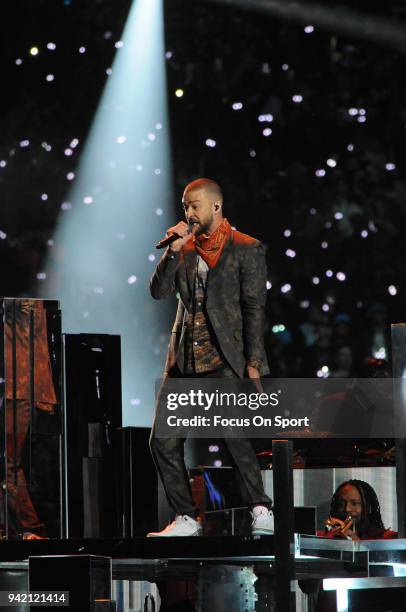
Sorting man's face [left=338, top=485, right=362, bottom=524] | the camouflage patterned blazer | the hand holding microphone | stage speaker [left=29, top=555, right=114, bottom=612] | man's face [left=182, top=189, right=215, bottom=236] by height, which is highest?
man's face [left=182, top=189, right=215, bottom=236]

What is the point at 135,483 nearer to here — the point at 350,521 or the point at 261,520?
the point at 261,520

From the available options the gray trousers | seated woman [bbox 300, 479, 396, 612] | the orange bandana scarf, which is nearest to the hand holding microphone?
the orange bandana scarf

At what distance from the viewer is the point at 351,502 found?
6.29m

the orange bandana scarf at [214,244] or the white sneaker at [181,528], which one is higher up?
the orange bandana scarf at [214,244]

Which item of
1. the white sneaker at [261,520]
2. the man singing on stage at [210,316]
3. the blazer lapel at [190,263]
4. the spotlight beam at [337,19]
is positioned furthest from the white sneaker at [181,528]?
the spotlight beam at [337,19]

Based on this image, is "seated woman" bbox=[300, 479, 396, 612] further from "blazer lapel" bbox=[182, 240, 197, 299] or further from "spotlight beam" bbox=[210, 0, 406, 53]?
"spotlight beam" bbox=[210, 0, 406, 53]

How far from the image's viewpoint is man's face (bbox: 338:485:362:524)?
6.27 m

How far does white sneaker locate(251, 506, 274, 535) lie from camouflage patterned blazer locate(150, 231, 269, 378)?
58 cm

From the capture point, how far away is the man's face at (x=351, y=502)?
20.6 ft

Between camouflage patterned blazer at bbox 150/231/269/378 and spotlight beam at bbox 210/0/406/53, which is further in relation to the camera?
spotlight beam at bbox 210/0/406/53

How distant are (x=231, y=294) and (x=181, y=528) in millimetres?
1035

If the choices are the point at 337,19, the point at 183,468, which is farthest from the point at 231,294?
the point at 337,19

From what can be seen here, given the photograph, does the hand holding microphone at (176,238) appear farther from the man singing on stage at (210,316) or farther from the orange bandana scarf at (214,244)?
the orange bandana scarf at (214,244)

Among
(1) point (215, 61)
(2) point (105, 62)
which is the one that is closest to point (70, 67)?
(2) point (105, 62)
